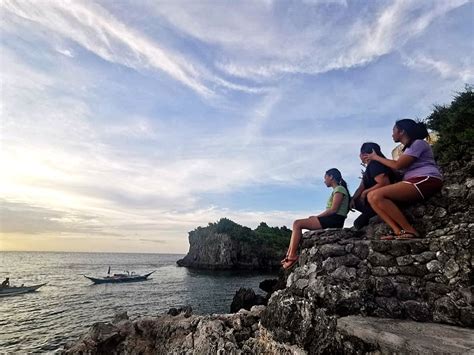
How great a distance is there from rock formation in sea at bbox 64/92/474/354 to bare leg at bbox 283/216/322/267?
0.21 meters

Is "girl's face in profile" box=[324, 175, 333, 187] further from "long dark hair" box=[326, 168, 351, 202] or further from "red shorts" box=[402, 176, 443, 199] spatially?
"red shorts" box=[402, 176, 443, 199]

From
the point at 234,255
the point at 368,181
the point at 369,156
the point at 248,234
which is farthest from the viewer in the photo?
the point at 248,234

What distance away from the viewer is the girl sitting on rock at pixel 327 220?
7016 mm

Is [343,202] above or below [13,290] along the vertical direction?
above

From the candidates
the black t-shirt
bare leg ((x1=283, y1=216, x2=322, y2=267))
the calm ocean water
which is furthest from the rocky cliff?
the calm ocean water

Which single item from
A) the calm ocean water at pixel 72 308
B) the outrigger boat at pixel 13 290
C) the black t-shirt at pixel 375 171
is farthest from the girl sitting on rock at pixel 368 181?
the outrigger boat at pixel 13 290

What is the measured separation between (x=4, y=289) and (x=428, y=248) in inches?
1924

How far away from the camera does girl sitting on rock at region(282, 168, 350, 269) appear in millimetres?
7016

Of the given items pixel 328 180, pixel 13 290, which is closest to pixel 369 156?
pixel 328 180

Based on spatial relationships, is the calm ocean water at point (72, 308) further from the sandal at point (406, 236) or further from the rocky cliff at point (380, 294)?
the sandal at point (406, 236)

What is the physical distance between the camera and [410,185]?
5.67m

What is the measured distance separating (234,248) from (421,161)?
3027 inches

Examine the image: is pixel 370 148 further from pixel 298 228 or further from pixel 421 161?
pixel 298 228

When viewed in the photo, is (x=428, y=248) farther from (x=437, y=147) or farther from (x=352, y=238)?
(x=437, y=147)
